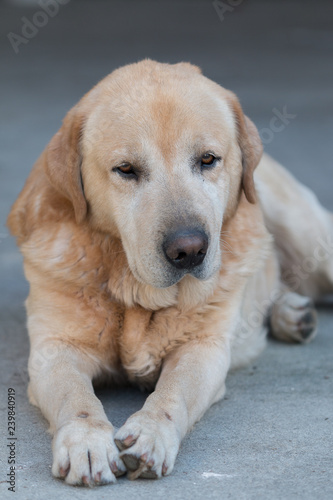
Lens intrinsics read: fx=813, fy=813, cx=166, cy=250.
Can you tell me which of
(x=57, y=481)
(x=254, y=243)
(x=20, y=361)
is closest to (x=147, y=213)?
(x=254, y=243)

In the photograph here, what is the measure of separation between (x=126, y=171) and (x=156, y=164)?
149 millimetres

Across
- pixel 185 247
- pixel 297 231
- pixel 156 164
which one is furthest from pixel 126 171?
pixel 297 231

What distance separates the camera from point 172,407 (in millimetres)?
3051

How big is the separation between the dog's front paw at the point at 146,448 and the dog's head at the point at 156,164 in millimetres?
632

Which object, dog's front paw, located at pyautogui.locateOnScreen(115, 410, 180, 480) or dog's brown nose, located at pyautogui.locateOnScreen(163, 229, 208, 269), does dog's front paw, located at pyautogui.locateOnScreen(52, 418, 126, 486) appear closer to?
dog's front paw, located at pyautogui.locateOnScreen(115, 410, 180, 480)

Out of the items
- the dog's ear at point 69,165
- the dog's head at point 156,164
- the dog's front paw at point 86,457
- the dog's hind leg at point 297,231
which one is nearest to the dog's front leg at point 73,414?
the dog's front paw at point 86,457

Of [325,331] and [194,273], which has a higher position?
[194,273]

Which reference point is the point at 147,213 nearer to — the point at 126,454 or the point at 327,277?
the point at 126,454

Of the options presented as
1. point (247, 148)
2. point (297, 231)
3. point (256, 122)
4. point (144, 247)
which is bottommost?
point (256, 122)

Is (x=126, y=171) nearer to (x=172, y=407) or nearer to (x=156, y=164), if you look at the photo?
(x=156, y=164)

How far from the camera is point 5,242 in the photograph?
20.6ft

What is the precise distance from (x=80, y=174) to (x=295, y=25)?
15.9 m

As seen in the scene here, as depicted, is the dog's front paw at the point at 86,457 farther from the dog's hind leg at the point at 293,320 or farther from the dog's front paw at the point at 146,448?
the dog's hind leg at the point at 293,320

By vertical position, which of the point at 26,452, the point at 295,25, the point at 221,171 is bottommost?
the point at 295,25
